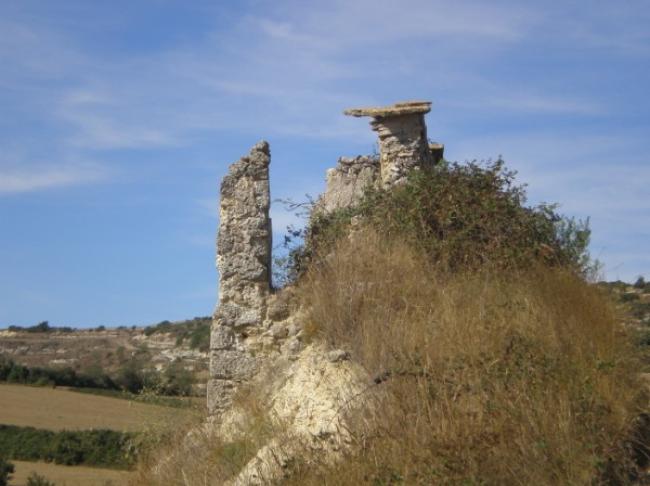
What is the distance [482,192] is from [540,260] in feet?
3.55

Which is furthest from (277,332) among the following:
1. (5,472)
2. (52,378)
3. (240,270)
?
(52,378)

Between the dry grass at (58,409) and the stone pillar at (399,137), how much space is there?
19308 mm

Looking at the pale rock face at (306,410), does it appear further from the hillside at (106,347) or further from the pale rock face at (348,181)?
the hillside at (106,347)

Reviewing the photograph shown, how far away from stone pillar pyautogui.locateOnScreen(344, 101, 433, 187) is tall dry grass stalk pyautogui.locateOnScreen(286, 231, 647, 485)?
149 cm

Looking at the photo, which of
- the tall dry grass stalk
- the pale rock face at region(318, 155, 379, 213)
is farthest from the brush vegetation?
the pale rock face at region(318, 155, 379, 213)

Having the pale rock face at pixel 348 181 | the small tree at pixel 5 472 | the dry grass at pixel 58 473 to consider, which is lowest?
the dry grass at pixel 58 473

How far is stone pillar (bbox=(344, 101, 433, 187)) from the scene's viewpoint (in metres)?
11.9

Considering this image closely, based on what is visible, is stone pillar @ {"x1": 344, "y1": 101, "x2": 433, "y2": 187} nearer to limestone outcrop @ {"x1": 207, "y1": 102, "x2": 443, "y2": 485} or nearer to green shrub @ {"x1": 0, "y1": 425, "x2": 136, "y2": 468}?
limestone outcrop @ {"x1": 207, "y1": 102, "x2": 443, "y2": 485}

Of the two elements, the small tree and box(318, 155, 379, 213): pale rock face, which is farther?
the small tree

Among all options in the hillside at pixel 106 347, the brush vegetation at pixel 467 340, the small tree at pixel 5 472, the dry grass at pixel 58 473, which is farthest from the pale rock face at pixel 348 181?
the hillside at pixel 106 347

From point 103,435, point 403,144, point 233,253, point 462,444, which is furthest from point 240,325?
point 103,435

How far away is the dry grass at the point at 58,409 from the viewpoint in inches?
1325

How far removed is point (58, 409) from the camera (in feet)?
124

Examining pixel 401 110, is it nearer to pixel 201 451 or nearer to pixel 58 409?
pixel 201 451
